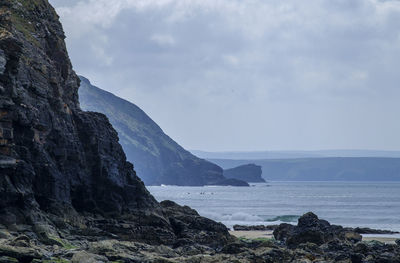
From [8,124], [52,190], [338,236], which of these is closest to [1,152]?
[8,124]

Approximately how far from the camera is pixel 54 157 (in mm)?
58594

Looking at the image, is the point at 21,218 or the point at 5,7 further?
the point at 5,7

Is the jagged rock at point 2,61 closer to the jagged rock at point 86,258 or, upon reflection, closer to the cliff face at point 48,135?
the cliff face at point 48,135

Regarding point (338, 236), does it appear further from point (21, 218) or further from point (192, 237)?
point (21, 218)

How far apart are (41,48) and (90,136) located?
29.5 feet

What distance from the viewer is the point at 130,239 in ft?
188

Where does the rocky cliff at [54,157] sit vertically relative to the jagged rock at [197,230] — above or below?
above

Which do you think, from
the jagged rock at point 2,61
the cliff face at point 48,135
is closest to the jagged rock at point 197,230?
the cliff face at point 48,135

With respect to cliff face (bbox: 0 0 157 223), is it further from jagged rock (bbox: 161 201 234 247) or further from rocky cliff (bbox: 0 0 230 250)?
jagged rock (bbox: 161 201 234 247)

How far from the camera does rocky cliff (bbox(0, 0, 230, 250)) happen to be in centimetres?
5009

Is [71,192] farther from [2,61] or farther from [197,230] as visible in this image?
[2,61]

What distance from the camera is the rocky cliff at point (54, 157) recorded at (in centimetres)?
5009

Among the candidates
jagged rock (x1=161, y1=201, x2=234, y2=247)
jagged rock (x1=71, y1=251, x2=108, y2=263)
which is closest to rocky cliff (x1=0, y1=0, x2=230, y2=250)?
jagged rock (x1=161, y1=201, x2=234, y2=247)

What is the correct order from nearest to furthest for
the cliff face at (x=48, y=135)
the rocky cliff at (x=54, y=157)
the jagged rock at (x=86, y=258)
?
the jagged rock at (x=86, y=258) < the rocky cliff at (x=54, y=157) < the cliff face at (x=48, y=135)
